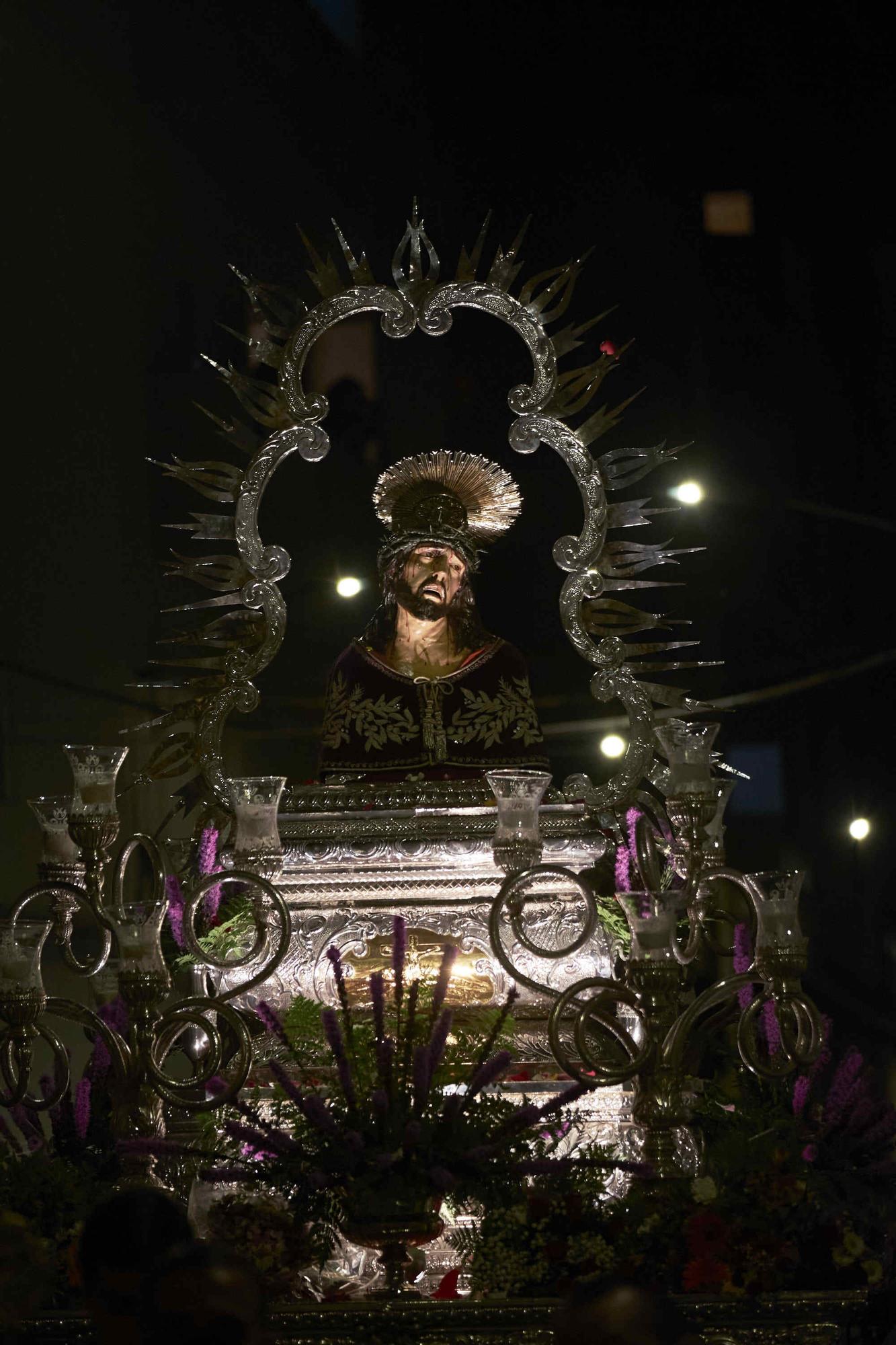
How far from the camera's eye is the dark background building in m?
6.85

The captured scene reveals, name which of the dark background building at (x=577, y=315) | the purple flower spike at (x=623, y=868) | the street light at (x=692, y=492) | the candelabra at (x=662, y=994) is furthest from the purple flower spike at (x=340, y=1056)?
the street light at (x=692, y=492)

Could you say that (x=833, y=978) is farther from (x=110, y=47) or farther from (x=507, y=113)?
(x=110, y=47)

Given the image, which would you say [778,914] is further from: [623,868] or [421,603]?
[421,603]

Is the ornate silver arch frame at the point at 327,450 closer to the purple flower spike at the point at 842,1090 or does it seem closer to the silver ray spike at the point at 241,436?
the silver ray spike at the point at 241,436

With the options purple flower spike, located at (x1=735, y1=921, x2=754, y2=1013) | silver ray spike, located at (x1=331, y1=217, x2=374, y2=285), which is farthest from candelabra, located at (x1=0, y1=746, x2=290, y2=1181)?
silver ray spike, located at (x1=331, y1=217, x2=374, y2=285)

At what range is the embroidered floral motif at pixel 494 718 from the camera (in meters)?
5.19

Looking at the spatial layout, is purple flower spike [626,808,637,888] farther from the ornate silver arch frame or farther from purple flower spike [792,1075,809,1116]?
purple flower spike [792,1075,809,1116]

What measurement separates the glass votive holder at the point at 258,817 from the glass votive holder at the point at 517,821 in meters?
0.50

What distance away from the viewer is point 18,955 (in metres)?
3.79

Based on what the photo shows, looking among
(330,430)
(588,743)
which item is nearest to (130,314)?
(330,430)

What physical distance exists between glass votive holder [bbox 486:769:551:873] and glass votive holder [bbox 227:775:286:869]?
50 centimetres

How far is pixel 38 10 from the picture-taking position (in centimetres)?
639

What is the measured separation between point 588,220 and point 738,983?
442 centimetres

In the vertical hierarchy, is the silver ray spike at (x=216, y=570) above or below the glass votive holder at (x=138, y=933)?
above
